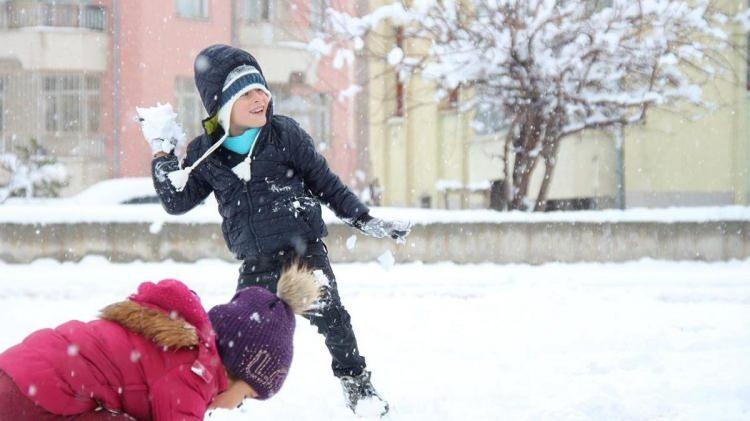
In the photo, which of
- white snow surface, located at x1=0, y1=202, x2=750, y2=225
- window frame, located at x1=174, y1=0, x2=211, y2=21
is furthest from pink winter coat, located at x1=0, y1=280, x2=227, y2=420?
window frame, located at x1=174, y1=0, x2=211, y2=21

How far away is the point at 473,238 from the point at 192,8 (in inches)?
640

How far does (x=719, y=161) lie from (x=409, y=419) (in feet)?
42.9

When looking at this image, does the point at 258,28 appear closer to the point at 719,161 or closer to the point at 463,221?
the point at 719,161

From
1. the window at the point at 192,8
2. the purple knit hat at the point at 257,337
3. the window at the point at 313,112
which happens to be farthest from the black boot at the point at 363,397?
the window at the point at 192,8

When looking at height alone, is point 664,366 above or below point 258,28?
below

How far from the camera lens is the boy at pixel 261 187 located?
371cm

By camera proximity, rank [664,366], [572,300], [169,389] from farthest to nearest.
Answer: [572,300]
[664,366]
[169,389]

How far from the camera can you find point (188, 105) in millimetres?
24234

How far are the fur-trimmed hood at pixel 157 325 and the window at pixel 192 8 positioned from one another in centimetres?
2283

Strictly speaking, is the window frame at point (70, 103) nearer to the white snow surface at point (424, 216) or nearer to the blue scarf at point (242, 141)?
the white snow surface at point (424, 216)

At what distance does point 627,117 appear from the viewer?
41.9 feet

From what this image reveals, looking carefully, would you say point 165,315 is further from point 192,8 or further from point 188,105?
point 192,8

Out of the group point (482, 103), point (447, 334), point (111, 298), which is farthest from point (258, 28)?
point (447, 334)

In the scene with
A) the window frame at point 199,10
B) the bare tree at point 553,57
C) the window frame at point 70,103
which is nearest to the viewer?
the bare tree at point 553,57
